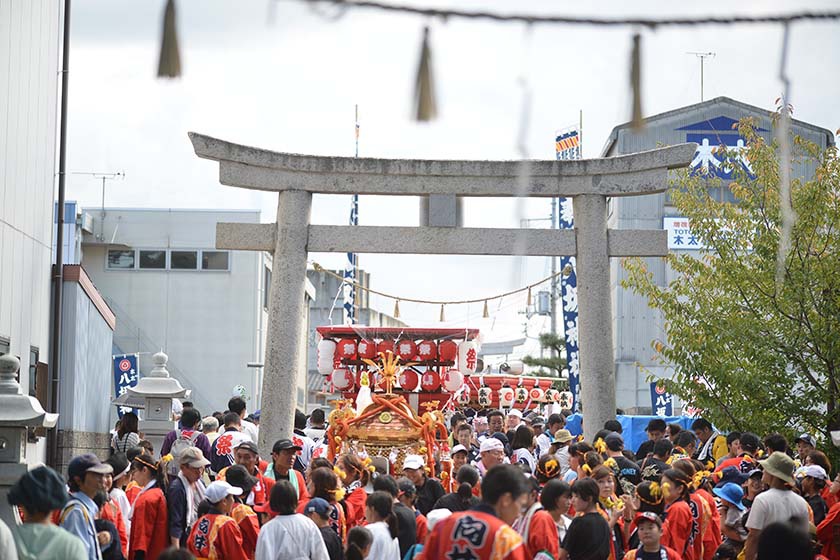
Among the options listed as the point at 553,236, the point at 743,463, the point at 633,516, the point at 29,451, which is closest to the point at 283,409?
the point at 29,451

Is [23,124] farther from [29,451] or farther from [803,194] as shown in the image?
[803,194]

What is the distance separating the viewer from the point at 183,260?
4616cm

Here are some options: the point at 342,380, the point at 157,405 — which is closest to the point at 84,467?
the point at 157,405

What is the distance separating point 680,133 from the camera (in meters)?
39.2

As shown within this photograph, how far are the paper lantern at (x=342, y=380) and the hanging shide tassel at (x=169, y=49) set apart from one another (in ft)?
69.9

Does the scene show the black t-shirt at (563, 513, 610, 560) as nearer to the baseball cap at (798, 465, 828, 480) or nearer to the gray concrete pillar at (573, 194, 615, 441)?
the baseball cap at (798, 465, 828, 480)

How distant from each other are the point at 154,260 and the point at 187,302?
7.50 ft

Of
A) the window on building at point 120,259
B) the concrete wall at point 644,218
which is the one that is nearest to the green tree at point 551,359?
the concrete wall at point 644,218

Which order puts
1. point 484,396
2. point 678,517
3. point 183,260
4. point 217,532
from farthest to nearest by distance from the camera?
point 183,260 < point 484,396 < point 678,517 < point 217,532

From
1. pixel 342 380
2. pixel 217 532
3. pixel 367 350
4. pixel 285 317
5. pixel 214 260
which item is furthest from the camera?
pixel 214 260

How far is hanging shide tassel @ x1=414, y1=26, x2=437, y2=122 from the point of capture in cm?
557

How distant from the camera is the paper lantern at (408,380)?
2775 centimetres

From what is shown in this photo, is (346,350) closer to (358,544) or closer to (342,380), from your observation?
(342,380)

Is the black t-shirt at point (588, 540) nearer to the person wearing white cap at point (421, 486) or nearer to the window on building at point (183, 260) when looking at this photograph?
the person wearing white cap at point (421, 486)
